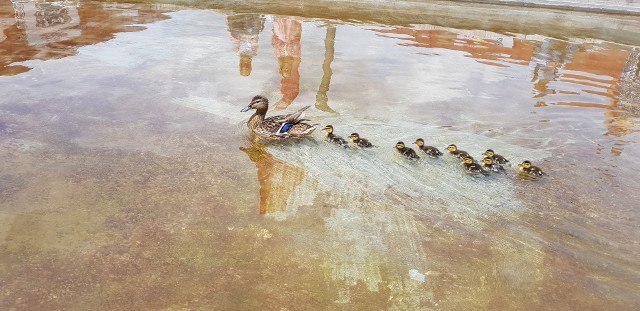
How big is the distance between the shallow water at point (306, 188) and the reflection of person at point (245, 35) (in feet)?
0.59

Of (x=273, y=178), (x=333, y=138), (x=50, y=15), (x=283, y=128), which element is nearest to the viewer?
(x=273, y=178)

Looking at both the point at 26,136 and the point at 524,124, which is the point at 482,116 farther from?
the point at 26,136

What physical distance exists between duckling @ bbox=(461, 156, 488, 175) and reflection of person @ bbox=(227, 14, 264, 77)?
459cm

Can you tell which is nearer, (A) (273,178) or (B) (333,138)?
(A) (273,178)

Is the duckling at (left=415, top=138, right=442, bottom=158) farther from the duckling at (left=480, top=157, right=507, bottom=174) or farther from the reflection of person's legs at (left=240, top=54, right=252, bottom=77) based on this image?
the reflection of person's legs at (left=240, top=54, right=252, bottom=77)

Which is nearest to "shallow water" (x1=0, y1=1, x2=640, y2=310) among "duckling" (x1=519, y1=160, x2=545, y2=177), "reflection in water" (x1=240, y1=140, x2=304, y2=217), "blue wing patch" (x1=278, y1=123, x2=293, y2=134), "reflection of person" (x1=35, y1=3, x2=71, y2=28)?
"reflection in water" (x1=240, y1=140, x2=304, y2=217)

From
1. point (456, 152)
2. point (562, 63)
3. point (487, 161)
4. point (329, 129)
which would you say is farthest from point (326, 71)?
point (562, 63)

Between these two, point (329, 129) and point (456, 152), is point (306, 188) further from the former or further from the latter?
point (456, 152)

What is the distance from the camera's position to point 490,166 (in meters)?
5.71

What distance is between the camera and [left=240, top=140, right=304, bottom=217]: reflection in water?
194 inches

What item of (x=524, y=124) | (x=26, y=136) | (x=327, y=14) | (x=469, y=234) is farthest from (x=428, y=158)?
(x=327, y=14)

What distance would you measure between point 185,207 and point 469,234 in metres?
2.74

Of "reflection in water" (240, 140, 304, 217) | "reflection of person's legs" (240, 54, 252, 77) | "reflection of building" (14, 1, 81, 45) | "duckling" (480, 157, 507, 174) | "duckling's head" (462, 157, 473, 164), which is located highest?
"reflection of building" (14, 1, 81, 45)

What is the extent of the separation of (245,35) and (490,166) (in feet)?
25.8
